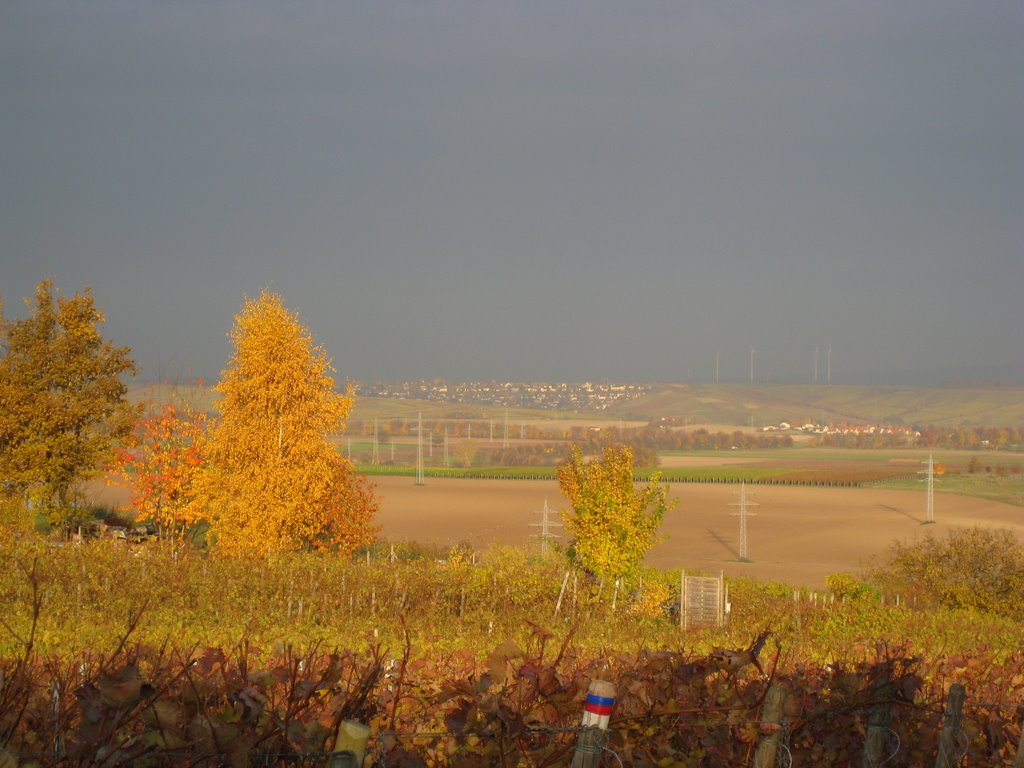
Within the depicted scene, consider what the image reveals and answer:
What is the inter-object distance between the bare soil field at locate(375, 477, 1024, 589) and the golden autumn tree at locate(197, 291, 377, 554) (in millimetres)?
10536

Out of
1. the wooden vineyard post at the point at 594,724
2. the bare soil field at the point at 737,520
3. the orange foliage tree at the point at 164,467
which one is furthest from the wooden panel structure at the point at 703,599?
the wooden vineyard post at the point at 594,724

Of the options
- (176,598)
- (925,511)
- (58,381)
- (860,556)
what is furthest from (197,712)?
(925,511)

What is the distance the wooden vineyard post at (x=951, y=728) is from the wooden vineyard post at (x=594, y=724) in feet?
7.49

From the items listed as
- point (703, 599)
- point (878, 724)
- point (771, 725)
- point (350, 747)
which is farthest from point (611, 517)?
point (350, 747)

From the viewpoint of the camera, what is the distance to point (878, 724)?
5559mm

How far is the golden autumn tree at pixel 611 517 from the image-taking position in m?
37.0

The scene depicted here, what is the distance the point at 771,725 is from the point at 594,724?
1.06m

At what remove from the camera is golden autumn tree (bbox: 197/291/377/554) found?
3316cm

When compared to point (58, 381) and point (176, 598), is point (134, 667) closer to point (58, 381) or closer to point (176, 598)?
point (176, 598)

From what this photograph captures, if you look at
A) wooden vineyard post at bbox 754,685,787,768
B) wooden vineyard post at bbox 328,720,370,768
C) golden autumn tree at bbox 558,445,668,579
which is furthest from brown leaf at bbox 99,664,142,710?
golden autumn tree at bbox 558,445,668,579

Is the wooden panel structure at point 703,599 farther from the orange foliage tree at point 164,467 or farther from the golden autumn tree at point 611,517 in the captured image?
the orange foliage tree at point 164,467

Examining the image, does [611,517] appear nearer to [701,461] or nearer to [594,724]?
[594,724]

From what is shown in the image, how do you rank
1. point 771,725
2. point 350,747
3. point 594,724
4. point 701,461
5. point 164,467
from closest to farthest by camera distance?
1. point 350,747
2. point 594,724
3. point 771,725
4. point 164,467
5. point 701,461

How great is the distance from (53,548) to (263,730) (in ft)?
74.4
